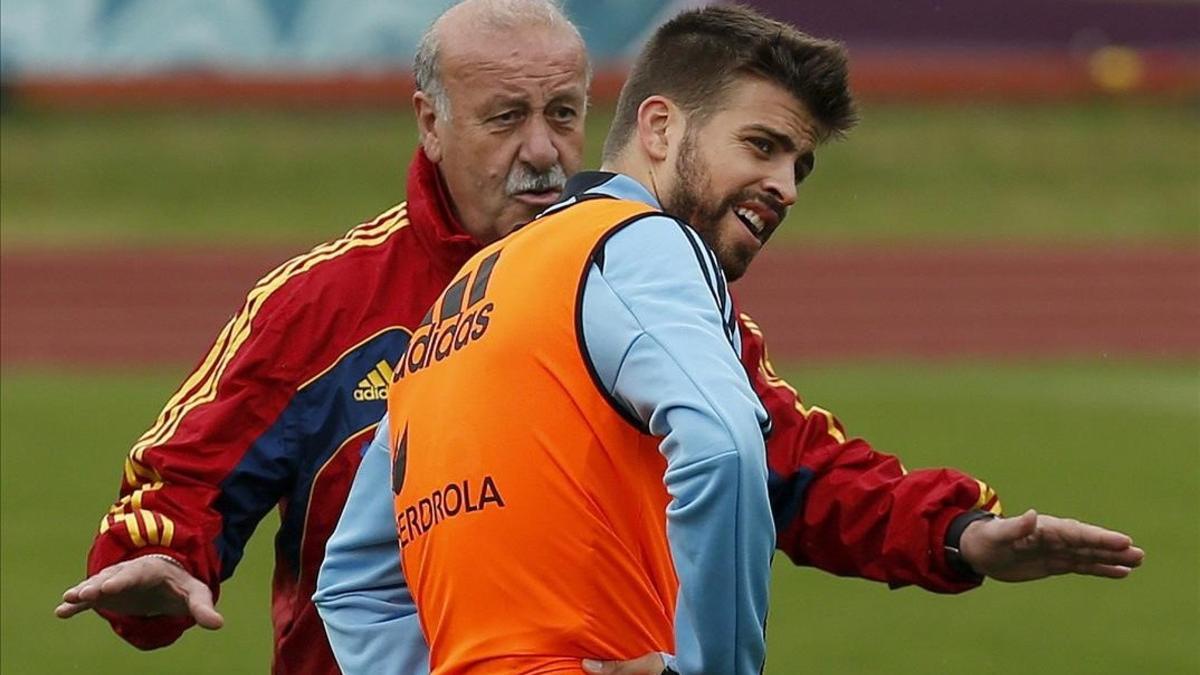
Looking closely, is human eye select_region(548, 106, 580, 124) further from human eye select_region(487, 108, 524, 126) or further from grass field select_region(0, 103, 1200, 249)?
grass field select_region(0, 103, 1200, 249)

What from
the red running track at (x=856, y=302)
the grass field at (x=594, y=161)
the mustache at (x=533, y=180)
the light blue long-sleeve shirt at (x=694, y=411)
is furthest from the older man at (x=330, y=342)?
the grass field at (x=594, y=161)

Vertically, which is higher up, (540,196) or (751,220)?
(540,196)

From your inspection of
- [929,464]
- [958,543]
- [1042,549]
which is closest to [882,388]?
[929,464]

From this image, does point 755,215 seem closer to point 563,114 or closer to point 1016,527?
point 1016,527

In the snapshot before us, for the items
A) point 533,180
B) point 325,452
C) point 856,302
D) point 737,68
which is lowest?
point 325,452

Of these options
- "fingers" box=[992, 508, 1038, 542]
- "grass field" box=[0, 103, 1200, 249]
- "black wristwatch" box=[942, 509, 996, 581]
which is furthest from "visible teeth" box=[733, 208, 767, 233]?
"grass field" box=[0, 103, 1200, 249]

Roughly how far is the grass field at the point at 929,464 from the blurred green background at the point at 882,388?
0.02 m

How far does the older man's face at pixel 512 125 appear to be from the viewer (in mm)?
4172

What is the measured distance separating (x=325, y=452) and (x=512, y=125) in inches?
28.7

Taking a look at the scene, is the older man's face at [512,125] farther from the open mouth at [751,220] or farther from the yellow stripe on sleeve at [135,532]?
the open mouth at [751,220]

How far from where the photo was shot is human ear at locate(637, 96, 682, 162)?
3.12m

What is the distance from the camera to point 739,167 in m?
3.06

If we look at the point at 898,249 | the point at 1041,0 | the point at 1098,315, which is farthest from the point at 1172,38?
the point at 1098,315

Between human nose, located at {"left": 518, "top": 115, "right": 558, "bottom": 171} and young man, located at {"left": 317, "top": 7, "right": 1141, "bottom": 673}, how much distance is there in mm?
870
